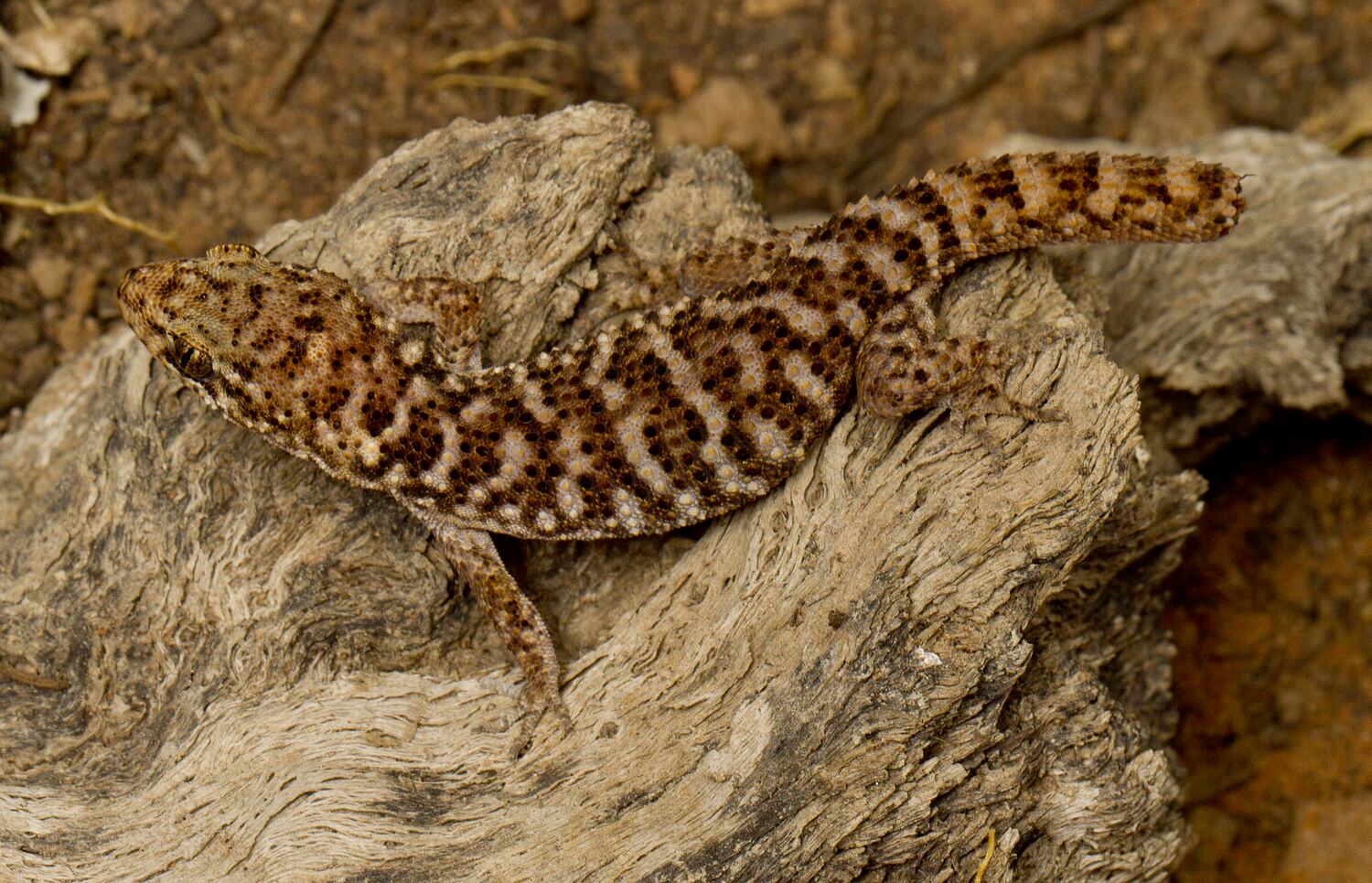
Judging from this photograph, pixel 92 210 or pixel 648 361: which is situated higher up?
pixel 92 210

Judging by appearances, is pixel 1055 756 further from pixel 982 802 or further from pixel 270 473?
pixel 270 473

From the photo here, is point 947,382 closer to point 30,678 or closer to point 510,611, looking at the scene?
point 510,611

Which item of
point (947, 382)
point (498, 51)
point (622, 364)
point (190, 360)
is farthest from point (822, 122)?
point (190, 360)

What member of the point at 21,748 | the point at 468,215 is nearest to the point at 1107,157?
the point at 468,215

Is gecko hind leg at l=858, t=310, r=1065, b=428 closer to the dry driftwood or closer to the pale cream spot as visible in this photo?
the dry driftwood

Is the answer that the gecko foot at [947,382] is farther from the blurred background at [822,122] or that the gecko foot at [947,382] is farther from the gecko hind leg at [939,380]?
the blurred background at [822,122]

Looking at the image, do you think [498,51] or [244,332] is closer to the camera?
[244,332]

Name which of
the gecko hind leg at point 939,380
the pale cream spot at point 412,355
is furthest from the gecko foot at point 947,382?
the pale cream spot at point 412,355
